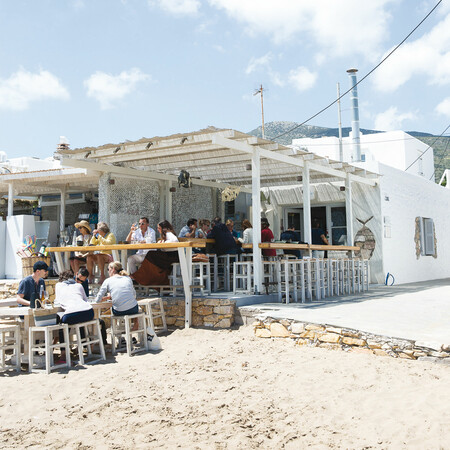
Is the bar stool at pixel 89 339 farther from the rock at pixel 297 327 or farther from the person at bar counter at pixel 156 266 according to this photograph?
the rock at pixel 297 327

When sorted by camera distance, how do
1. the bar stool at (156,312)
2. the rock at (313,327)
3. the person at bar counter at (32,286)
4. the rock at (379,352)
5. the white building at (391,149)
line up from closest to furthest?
the rock at (379,352), the rock at (313,327), the person at bar counter at (32,286), the bar stool at (156,312), the white building at (391,149)

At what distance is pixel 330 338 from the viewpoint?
5660 mm

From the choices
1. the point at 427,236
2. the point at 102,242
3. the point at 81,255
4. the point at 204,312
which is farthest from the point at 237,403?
the point at 427,236

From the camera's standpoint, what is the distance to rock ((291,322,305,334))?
5.94 meters

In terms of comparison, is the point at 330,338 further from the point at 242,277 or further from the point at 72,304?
the point at 72,304

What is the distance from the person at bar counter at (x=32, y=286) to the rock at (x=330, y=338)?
11.4 ft

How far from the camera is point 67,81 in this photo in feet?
40.7

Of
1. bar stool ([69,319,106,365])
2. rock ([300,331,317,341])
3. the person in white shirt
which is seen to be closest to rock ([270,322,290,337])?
rock ([300,331,317,341])

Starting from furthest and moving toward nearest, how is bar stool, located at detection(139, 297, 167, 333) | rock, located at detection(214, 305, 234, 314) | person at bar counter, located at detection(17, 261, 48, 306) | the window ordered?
the window → rock, located at detection(214, 305, 234, 314) → bar stool, located at detection(139, 297, 167, 333) → person at bar counter, located at detection(17, 261, 48, 306)

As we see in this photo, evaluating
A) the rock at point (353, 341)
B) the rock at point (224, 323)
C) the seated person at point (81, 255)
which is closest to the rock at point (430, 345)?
the rock at point (353, 341)

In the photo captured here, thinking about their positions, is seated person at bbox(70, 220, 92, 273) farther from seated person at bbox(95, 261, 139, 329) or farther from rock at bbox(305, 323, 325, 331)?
rock at bbox(305, 323, 325, 331)

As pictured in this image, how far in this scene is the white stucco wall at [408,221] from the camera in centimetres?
1242

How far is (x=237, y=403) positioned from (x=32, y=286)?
3261mm

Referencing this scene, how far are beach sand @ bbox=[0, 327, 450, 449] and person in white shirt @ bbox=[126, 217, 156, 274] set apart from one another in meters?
2.60
